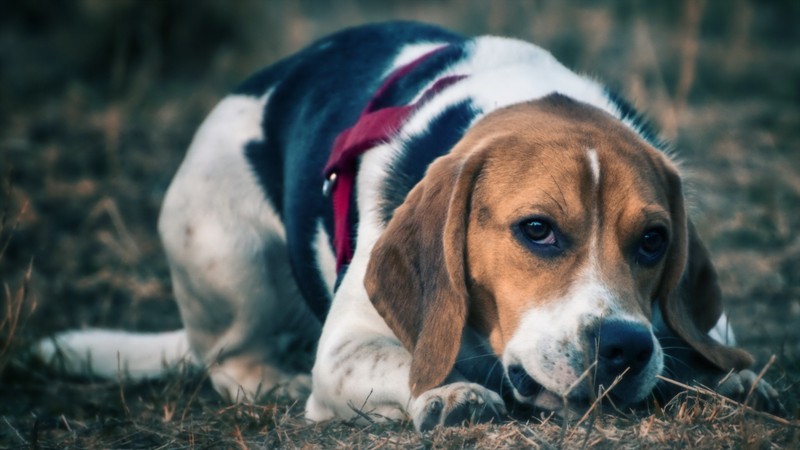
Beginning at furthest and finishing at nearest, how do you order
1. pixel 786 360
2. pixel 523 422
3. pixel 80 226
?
A: pixel 80 226 < pixel 786 360 < pixel 523 422

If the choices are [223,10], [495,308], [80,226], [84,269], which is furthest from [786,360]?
[223,10]

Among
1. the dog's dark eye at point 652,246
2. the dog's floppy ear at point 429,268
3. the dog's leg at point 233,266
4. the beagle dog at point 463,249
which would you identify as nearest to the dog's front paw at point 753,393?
the beagle dog at point 463,249

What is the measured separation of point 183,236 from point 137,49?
221 inches

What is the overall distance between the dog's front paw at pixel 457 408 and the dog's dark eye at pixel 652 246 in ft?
2.13

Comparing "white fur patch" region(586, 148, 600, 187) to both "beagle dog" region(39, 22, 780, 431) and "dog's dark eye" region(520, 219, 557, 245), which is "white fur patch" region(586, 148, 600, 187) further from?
"dog's dark eye" region(520, 219, 557, 245)

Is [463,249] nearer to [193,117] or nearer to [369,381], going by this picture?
[369,381]

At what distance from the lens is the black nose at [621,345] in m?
2.86

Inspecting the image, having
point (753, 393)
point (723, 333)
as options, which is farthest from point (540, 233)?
point (723, 333)

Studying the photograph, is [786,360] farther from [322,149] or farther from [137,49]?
[137,49]

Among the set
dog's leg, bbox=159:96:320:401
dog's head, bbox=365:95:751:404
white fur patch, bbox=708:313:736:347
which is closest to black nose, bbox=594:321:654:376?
dog's head, bbox=365:95:751:404

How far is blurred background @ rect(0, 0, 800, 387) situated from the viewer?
5.64 meters

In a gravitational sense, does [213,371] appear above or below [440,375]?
below

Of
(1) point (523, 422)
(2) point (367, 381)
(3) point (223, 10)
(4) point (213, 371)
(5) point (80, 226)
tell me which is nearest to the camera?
(1) point (523, 422)

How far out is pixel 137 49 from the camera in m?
9.85
